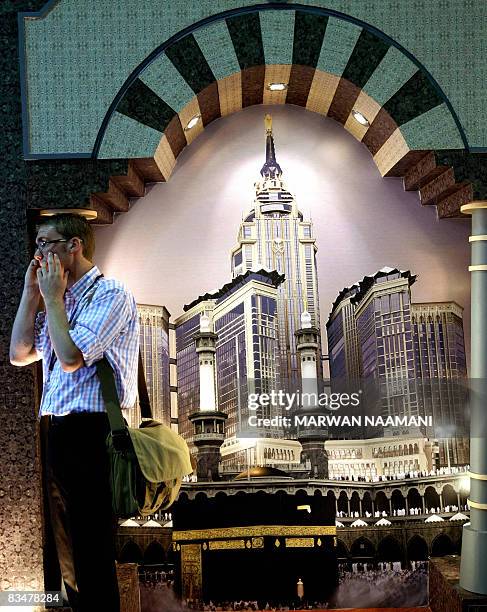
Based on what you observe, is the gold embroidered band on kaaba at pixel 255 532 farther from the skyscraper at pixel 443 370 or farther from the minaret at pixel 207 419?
the skyscraper at pixel 443 370

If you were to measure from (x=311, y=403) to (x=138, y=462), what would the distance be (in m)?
1.39

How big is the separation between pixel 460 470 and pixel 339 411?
0.57 metres

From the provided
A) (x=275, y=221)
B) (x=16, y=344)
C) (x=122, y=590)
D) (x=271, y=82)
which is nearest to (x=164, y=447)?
(x=16, y=344)

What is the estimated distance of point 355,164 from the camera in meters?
3.58

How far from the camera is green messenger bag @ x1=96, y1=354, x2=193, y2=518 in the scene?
2.09m

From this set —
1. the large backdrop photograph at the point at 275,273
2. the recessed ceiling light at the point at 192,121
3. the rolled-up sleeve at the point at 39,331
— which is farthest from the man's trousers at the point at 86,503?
the recessed ceiling light at the point at 192,121

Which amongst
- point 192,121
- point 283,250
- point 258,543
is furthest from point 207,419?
point 192,121

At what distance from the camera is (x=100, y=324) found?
212cm

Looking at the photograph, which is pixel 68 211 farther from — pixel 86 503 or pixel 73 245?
pixel 86 503

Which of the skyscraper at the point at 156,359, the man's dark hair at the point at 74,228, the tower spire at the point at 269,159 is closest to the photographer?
the man's dark hair at the point at 74,228

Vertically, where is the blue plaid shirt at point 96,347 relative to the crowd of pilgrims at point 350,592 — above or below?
above

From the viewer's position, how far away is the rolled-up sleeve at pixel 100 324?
6.89 ft

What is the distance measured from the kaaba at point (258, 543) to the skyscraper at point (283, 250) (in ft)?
2.05

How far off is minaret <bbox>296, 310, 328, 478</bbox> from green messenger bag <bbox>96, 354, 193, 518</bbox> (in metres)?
1.13
